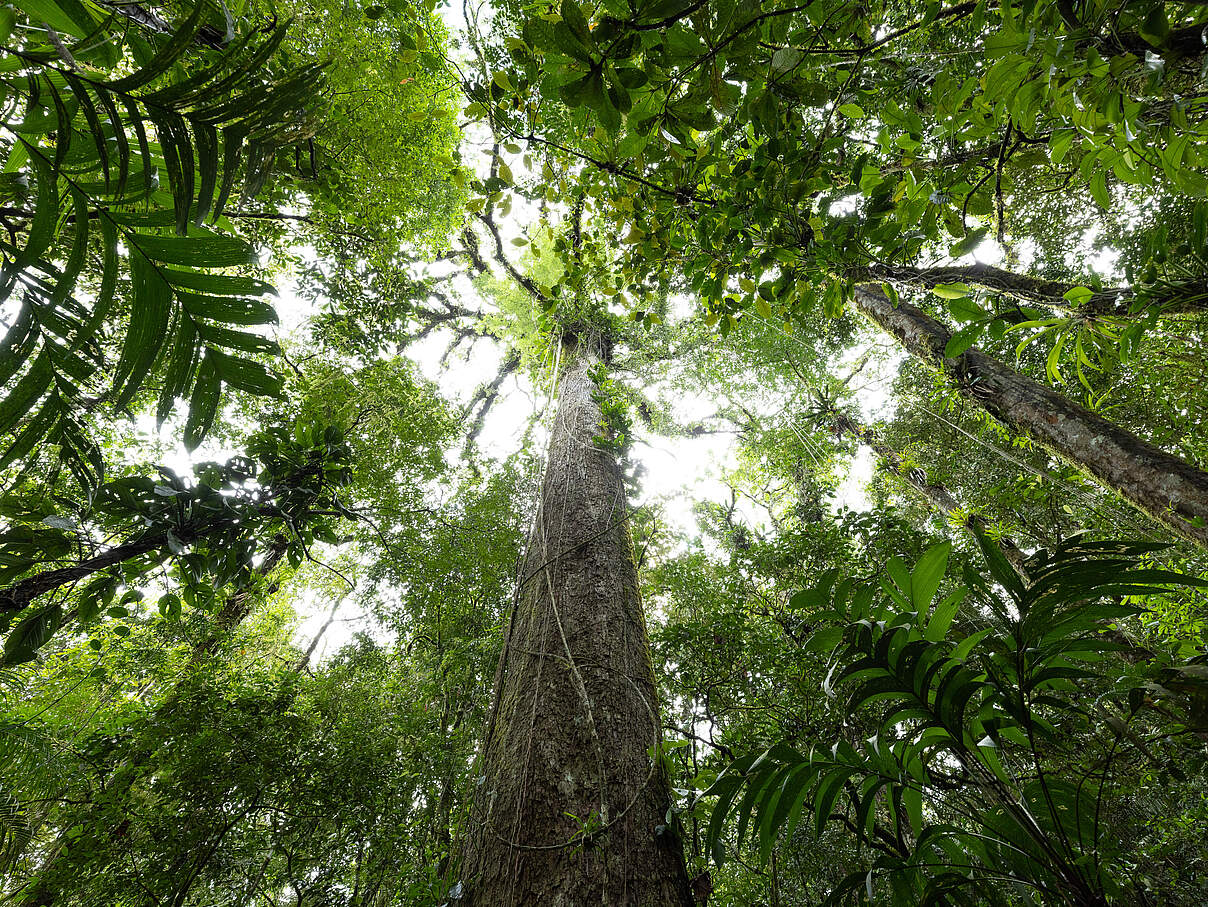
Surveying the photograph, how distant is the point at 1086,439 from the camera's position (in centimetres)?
235

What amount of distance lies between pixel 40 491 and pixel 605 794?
2.84m

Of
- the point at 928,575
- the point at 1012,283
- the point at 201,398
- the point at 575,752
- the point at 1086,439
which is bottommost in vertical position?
the point at 575,752

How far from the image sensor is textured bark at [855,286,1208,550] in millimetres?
1921

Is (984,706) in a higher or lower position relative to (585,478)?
lower

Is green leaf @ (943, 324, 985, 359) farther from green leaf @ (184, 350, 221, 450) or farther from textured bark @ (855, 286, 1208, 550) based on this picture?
textured bark @ (855, 286, 1208, 550)

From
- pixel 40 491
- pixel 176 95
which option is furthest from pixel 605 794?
pixel 40 491

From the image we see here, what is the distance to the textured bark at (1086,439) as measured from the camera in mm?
1921

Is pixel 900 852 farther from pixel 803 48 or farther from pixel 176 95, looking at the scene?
pixel 176 95

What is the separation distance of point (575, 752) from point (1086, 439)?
2.91m

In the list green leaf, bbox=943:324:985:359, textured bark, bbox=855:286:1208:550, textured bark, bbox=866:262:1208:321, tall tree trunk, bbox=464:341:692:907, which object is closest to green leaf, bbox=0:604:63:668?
tall tree trunk, bbox=464:341:692:907

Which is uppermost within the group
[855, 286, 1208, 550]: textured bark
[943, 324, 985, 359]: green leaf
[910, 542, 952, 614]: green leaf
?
[855, 286, 1208, 550]: textured bark

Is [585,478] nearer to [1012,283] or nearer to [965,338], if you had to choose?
[965,338]

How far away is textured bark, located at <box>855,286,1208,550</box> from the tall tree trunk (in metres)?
2.33

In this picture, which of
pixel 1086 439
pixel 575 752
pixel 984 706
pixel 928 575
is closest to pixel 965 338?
pixel 928 575
